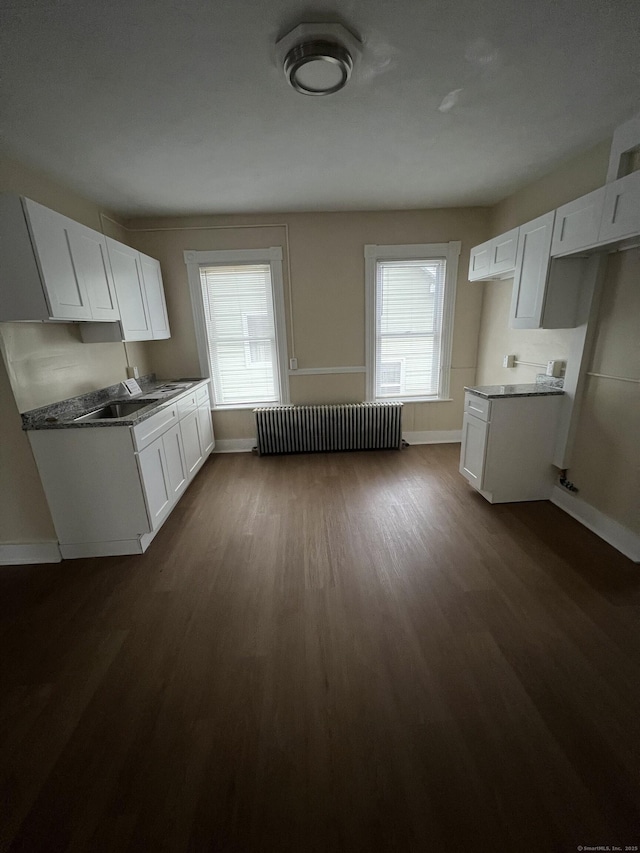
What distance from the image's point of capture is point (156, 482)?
2.51m

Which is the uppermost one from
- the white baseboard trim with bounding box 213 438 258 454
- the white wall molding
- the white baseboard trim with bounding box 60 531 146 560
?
the white wall molding

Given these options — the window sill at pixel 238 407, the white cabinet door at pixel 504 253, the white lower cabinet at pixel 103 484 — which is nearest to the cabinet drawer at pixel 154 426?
the white lower cabinet at pixel 103 484

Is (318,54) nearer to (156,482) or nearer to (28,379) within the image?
(28,379)

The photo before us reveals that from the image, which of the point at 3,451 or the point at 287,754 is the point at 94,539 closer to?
the point at 3,451

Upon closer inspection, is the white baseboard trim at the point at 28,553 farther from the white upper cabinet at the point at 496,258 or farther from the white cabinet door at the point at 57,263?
the white upper cabinet at the point at 496,258

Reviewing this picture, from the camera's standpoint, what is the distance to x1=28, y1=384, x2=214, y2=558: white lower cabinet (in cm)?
Answer: 217

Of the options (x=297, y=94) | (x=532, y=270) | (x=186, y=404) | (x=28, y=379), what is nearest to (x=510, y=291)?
(x=532, y=270)

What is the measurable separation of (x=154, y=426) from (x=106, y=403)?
2.54 ft

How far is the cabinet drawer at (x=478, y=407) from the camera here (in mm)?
2662

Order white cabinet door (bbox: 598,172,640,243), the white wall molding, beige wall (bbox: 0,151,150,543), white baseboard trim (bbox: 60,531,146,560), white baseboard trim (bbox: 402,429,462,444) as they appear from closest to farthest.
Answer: white cabinet door (bbox: 598,172,640,243) < beige wall (bbox: 0,151,150,543) < white baseboard trim (bbox: 60,531,146,560) < the white wall molding < white baseboard trim (bbox: 402,429,462,444)

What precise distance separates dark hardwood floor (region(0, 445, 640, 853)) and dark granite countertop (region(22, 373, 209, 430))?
0.99 meters

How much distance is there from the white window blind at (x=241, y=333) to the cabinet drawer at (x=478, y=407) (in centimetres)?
223

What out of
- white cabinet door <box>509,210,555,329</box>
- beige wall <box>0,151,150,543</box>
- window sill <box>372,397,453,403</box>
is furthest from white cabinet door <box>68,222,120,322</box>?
white cabinet door <box>509,210,555,329</box>

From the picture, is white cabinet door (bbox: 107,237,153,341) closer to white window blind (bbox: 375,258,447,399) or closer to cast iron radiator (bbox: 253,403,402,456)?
cast iron radiator (bbox: 253,403,402,456)
